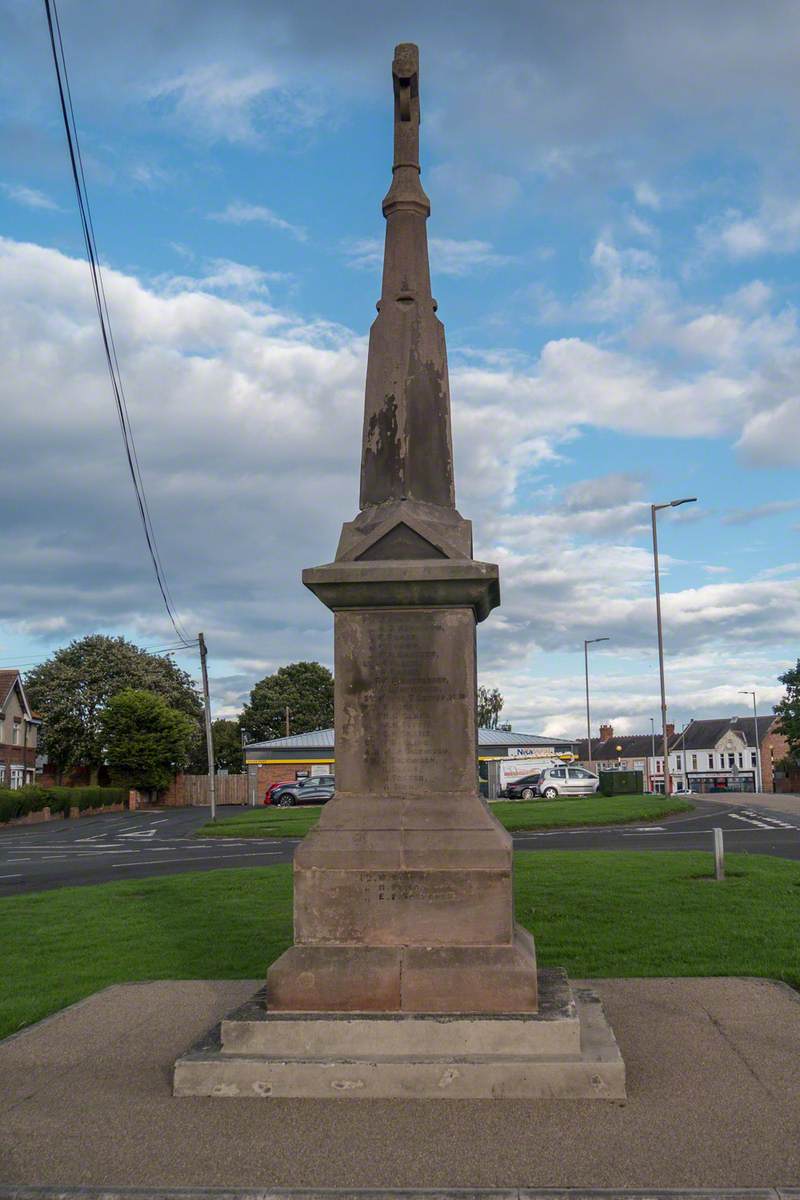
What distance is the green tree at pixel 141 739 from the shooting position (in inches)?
2452

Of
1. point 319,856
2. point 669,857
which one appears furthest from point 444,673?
point 669,857

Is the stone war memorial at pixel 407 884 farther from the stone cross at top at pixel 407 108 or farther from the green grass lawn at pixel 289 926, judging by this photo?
the green grass lawn at pixel 289 926

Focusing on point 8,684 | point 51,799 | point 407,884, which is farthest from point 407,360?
point 8,684

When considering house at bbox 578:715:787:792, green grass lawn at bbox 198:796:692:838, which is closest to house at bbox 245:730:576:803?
green grass lawn at bbox 198:796:692:838

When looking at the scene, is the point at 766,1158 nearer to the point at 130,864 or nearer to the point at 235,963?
the point at 235,963

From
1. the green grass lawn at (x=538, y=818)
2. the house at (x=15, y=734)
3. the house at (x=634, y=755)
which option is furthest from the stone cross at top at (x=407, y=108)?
the house at (x=634, y=755)

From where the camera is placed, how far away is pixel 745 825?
2720 cm

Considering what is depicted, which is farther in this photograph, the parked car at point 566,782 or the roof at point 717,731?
the roof at point 717,731

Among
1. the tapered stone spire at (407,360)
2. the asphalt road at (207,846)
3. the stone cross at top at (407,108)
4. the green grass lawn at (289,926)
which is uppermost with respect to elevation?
the stone cross at top at (407,108)

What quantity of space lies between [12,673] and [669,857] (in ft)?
158

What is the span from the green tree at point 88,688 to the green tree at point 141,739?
1.67m

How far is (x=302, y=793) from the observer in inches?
1820

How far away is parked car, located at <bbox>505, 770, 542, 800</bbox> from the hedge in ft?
69.0

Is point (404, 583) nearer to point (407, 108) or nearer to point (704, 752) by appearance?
point (407, 108)
